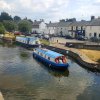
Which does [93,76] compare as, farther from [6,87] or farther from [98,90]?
[6,87]

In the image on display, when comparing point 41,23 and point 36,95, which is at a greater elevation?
point 41,23

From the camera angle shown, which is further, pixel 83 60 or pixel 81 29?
pixel 81 29

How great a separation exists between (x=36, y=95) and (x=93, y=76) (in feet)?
46.0

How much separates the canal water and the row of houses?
187 ft

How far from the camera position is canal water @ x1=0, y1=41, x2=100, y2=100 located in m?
36.4

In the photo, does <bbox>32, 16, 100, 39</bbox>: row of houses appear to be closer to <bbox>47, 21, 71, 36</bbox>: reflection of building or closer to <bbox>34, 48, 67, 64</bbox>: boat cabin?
<bbox>47, 21, 71, 36</bbox>: reflection of building

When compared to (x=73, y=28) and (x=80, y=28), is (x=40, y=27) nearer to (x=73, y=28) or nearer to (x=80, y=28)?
(x=73, y=28)

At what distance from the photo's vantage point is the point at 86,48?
252ft

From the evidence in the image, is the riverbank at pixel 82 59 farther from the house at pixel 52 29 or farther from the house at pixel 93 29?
the house at pixel 52 29

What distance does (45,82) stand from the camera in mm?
43062

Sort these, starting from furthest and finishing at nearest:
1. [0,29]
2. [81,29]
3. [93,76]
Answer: [0,29] < [81,29] < [93,76]

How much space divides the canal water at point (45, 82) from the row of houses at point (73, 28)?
2239 inches

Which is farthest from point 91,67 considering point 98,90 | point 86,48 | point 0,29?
point 0,29

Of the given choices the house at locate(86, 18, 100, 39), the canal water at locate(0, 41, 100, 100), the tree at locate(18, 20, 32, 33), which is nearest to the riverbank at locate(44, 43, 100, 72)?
the canal water at locate(0, 41, 100, 100)
